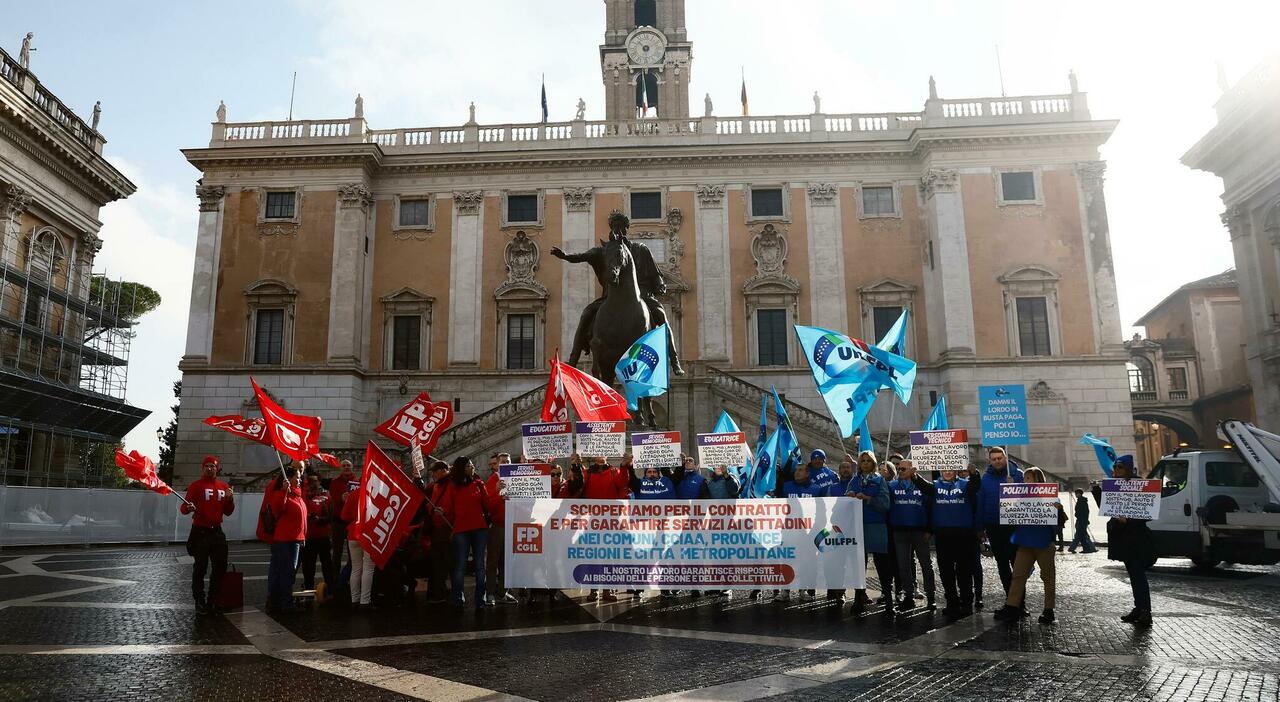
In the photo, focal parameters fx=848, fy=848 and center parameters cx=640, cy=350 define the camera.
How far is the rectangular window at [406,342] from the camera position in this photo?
3450 centimetres

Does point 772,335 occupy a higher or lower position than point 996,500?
higher

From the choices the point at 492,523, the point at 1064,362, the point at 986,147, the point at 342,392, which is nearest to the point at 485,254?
the point at 342,392

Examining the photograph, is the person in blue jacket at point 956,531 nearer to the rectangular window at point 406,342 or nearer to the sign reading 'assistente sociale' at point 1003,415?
the sign reading 'assistente sociale' at point 1003,415

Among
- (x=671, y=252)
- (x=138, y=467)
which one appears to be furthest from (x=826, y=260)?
(x=138, y=467)

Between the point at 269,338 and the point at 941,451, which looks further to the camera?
the point at 269,338

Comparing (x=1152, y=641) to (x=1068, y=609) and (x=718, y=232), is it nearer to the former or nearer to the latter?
(x=1068, y=609)

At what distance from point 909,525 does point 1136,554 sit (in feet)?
7.54

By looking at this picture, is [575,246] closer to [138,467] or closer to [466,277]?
[466,277]

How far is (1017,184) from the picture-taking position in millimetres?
33719

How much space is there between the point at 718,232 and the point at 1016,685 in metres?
29.4

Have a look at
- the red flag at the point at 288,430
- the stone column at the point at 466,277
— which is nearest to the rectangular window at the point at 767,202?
the stone column at the point at 466,277

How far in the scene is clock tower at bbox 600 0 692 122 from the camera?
4794 centimetres

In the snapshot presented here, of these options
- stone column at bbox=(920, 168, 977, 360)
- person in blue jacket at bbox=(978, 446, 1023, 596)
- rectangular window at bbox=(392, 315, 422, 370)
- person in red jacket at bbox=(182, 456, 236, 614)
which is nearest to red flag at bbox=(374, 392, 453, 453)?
person in red jacket at bbox=(182, 456, 236, 614)

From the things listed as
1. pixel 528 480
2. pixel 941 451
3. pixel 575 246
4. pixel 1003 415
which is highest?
pixel 575 246
